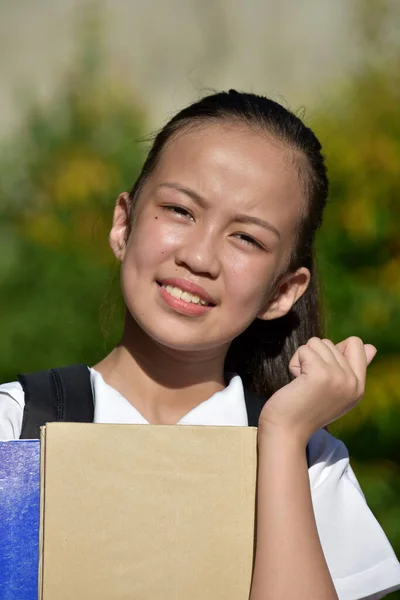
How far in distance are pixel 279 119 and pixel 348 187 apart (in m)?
0.92

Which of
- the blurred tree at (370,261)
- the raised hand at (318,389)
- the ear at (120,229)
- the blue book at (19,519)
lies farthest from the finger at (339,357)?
the blurred tree at (370,261)

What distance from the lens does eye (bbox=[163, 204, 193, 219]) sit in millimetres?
1563

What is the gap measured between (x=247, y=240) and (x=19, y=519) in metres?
0.60

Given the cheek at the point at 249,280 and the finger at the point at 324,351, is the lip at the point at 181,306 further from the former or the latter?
the finger at the point at 324,351

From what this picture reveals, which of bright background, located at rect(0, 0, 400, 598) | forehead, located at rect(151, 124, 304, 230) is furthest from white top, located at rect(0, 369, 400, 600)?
bright background, located at rect(0, 0, 400, 598)

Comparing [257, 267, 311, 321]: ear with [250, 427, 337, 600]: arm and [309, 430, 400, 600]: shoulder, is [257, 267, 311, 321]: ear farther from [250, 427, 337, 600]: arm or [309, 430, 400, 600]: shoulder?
[250, 427, 337, 600]: arm

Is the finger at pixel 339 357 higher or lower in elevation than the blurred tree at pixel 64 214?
lower

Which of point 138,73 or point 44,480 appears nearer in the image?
point 44,480

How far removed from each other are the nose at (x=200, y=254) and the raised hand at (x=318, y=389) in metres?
0.19

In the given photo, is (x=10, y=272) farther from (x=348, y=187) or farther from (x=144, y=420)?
(x=144, y=420)

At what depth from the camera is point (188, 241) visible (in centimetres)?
153

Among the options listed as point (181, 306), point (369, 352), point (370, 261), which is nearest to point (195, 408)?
point (181, 306)

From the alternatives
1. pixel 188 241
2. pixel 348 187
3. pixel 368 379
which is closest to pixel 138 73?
pixel 348 187

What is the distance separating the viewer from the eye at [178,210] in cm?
156
